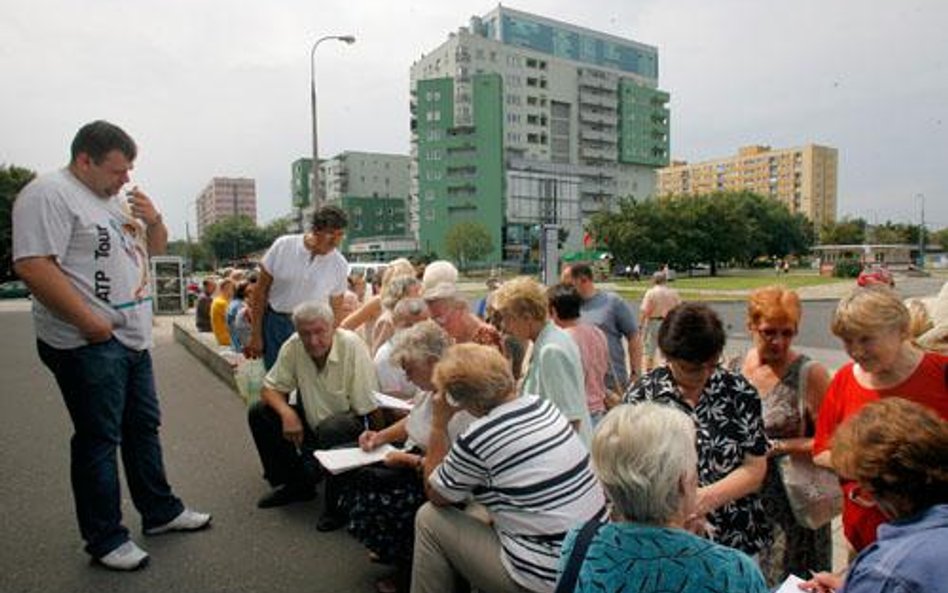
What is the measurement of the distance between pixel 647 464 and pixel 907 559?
60 centimetres

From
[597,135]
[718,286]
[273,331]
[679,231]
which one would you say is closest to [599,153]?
[597,135]

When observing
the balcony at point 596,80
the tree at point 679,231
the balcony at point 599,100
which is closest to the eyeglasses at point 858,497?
the tree at point 679,231

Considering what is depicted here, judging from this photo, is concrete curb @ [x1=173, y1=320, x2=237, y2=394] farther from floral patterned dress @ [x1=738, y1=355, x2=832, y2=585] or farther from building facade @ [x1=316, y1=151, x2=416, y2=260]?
building facade @ [x1=316, y1=151, x2=416, y2=260]

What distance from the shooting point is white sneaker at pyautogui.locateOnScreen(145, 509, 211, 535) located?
402 cm

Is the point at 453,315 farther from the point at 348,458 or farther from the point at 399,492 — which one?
the point at 399,492

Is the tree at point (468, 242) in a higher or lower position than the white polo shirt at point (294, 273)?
higher

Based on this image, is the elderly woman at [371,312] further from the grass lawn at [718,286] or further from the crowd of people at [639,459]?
the grass lawn at [718,286]

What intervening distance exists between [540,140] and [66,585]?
331 feet

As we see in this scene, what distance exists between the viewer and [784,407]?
9.50 feet

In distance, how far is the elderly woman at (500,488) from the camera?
227 centimetres

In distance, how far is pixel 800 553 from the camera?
295 cm

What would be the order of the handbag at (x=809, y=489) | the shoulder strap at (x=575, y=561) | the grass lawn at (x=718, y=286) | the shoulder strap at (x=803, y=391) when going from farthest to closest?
the grass lawn at (x=718, y=286) → the shoulder strap at (x=803, y=391) → the handbag at (x=809, y=489) → the shoulder strap at (x=575, y=561)

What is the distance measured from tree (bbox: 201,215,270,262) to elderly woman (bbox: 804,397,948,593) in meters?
97.4

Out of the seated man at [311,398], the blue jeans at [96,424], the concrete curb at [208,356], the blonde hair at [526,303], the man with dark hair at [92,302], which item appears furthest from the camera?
the concrete curb at [208,356]
